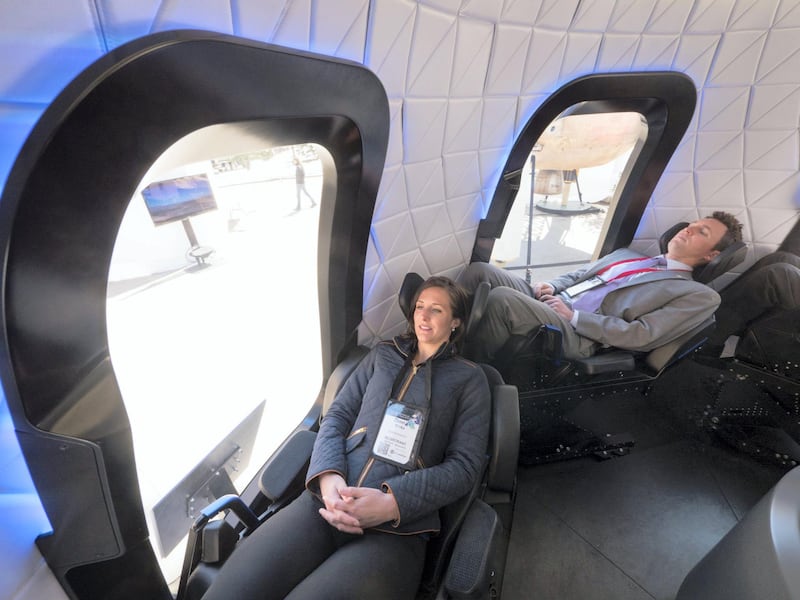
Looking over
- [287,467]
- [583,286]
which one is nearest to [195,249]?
[287,467]

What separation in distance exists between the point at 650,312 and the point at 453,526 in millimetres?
1845

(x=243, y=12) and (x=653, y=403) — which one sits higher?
(x=243, y=12)

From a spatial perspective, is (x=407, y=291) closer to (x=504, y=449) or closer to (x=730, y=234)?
(x=504, y=449)

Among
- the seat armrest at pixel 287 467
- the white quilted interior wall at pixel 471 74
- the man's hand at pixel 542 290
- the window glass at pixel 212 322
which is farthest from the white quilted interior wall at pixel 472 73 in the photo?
the seat armrest at pixel 287 467

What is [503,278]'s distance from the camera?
2.64m

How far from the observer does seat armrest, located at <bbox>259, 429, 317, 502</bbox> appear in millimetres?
1479

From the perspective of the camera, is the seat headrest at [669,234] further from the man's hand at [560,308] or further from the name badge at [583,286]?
the man's hand at [560,308]

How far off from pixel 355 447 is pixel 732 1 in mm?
3496

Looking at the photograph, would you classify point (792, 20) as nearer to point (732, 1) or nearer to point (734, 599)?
point (732, 1)

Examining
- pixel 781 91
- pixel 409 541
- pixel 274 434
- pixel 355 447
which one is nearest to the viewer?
pixel 409 541

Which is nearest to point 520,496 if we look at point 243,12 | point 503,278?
point 503,278

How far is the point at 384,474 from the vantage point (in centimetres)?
146

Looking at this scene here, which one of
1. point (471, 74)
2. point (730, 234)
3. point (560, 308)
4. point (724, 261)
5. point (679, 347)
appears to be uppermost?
point (471, 74)

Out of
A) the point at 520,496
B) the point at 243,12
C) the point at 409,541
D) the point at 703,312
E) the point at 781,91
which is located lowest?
the point at 520,496
